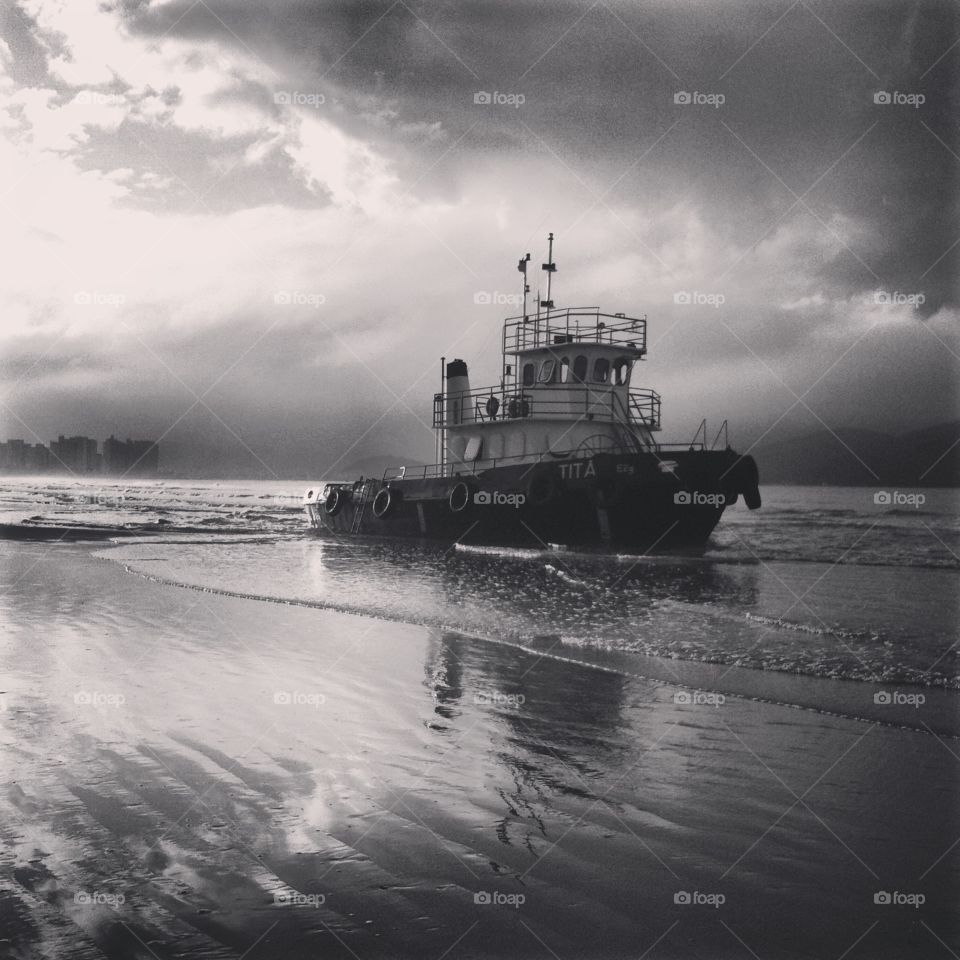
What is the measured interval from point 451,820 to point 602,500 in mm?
15555

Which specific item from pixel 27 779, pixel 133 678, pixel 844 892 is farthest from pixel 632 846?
pixel 133 678

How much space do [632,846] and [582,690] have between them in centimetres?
327

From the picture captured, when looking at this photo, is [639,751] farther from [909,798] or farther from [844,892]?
[844,892]

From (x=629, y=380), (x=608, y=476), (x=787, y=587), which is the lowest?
(x=787, y=587)

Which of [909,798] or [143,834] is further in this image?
[909,798]

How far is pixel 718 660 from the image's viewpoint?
26.6ft

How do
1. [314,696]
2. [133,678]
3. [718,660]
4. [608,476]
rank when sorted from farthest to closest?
[608,476]
[718,660]
[133,678]
[314,696]
